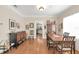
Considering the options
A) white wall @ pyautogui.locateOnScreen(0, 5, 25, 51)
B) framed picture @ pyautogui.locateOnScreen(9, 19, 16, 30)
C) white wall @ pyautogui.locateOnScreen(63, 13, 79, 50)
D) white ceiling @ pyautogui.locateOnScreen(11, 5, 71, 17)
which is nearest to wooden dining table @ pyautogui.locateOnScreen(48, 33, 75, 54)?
white wall @ pyautogui.locateOnScreen(63, 13, 79, 50)

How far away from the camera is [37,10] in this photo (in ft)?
7.22

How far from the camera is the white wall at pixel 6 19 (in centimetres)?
215

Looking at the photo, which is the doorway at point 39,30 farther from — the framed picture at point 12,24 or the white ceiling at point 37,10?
the framed picture at point 12,24

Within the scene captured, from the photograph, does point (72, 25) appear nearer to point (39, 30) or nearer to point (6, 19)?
point (39, 30)

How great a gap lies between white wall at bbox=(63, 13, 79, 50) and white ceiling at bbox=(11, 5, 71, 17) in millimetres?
197

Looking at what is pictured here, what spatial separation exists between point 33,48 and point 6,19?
0.70 meters

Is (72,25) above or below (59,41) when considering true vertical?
above

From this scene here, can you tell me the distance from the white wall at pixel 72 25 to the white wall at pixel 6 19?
75 cm

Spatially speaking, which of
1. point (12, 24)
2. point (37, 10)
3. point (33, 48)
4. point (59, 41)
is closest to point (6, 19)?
point (12, 24)

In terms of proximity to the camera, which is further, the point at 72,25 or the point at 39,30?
the point at 39,30

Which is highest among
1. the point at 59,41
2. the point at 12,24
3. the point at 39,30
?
the point at 12,24

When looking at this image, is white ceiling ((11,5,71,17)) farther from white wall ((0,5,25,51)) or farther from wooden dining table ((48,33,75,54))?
wooden dining table ((48,33,75,54))
